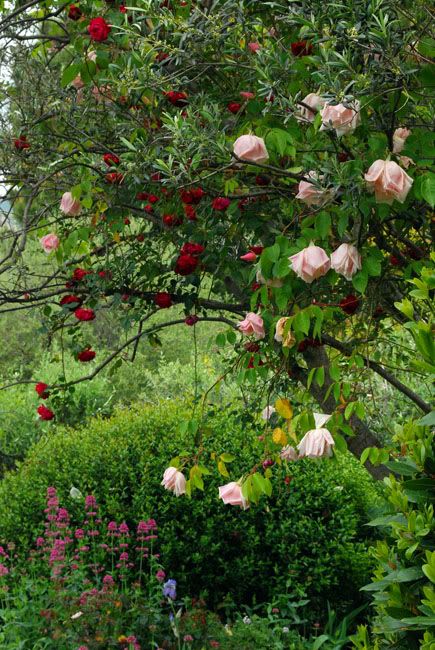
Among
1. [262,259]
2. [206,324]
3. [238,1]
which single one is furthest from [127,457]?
[206,324]

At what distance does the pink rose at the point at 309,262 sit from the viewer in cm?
231

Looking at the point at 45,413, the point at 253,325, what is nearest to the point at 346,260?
the point at 253,325

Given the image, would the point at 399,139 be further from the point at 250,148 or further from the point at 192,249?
the point at 192,249

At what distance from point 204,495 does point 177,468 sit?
5.29 ft

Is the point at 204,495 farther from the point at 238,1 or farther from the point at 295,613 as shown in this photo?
the point at 238,1

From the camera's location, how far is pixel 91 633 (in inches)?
142

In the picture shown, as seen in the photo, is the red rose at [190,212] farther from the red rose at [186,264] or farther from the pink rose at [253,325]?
the pink rose at [253,325]

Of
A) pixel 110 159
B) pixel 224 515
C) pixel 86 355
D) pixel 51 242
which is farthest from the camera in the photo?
pixel 224 515

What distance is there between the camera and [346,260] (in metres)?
2.37

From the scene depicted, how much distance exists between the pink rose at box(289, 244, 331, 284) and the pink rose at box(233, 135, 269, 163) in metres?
0.26

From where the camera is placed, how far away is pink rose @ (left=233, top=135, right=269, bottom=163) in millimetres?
2270

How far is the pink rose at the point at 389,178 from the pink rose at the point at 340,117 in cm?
12

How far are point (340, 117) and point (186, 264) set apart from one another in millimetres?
875

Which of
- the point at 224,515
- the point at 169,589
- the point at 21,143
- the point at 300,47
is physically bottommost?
the point at 224,515
